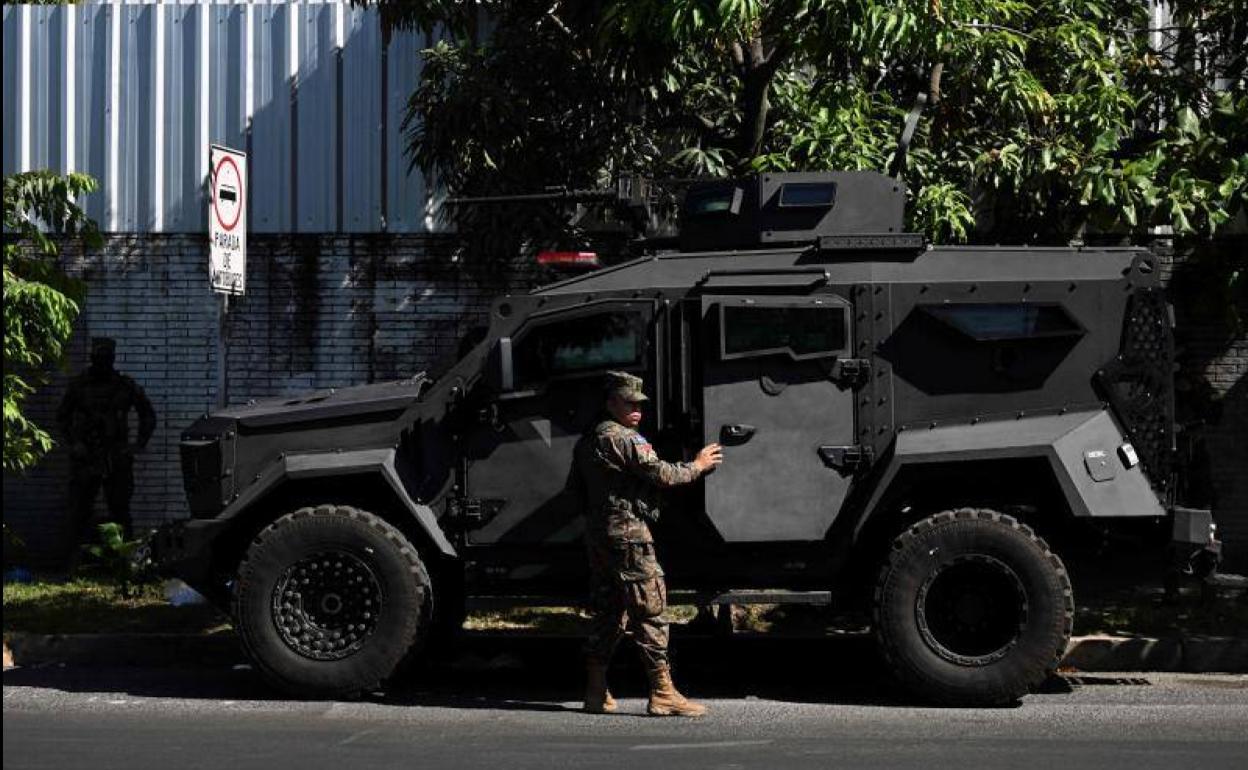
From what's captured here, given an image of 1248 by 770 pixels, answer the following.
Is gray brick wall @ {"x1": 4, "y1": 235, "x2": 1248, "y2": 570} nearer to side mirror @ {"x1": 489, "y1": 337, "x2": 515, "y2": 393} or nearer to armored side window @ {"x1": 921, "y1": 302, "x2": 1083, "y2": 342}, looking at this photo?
side mirror @ {"x1": 489, "y1": 337, "x2": 515, "y2": 393}

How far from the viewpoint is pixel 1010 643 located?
8.51m

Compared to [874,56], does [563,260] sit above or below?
below

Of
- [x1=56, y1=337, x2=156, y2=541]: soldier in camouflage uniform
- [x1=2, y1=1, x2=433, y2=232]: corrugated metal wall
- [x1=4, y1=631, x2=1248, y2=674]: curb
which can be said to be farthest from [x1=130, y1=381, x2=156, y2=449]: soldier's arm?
[x1=4, y1=631, x2=1248, y2=674]: curb

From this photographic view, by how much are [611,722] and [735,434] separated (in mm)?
1577

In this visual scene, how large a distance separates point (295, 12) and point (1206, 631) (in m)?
8.70

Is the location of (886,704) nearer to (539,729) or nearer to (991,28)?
(539,729)

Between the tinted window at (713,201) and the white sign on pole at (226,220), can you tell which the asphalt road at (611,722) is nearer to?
the white sign on pole at (226,220)

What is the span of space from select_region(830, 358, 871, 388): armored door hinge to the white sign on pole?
3733mm

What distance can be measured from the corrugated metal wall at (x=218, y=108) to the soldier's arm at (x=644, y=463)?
6.36 meters

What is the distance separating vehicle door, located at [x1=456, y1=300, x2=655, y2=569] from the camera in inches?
348

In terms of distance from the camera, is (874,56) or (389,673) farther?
(874,56)

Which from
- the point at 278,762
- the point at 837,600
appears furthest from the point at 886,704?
the point at 278,762

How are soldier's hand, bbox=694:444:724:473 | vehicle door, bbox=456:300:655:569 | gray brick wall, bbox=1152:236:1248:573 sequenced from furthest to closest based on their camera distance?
gray brick wall, bbox=1152:236:1248:573 → vehicle door, bbox=456:300:655:569 → soldier's hand, bbox=694:444:724:473

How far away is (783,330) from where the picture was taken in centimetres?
873
